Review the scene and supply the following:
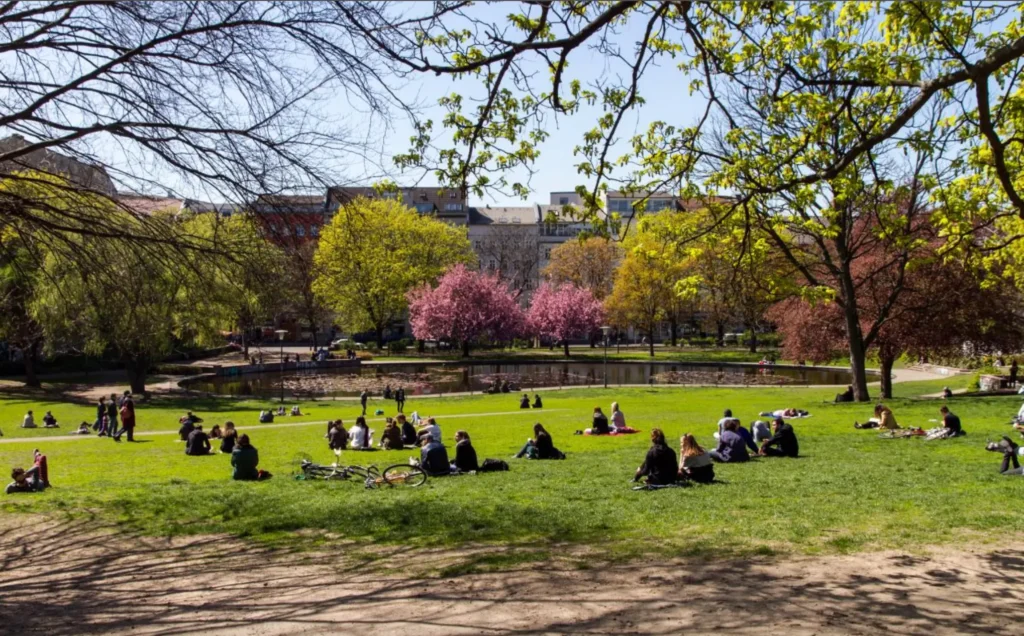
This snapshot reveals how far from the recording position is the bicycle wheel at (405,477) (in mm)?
14891

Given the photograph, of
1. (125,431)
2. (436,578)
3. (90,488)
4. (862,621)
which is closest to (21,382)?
(125,431)

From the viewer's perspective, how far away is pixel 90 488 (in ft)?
49.4

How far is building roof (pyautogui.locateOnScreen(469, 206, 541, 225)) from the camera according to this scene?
4339 inches

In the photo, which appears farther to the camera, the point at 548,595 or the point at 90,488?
the point at 90,488

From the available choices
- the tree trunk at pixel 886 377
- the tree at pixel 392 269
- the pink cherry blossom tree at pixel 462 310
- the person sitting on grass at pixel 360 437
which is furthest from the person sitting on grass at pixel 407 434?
the pink cherry blossom tree at pixel 462 310

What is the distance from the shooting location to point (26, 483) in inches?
578

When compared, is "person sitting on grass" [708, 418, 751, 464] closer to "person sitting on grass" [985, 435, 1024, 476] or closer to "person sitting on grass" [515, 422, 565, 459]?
"person sitting on grass" [515, 422, 565, 459]

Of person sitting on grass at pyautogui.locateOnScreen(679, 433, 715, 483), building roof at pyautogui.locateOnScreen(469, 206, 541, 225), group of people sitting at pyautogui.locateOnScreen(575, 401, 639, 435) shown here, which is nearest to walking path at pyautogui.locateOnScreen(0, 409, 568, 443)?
group of people sitting at pyautogui.locateOnScreen(575, 401, 639, 435)

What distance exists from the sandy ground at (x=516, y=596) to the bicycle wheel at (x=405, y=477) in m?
5.15

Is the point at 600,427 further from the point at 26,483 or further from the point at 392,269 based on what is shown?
the point at 392,269

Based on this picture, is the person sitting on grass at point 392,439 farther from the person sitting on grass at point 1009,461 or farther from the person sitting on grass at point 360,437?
the person sitting on grass at point 1009,461

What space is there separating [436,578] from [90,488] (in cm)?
966

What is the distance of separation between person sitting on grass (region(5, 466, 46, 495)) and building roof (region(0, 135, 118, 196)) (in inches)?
227

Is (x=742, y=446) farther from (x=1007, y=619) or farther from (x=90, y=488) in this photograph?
(x=90, y=488)
